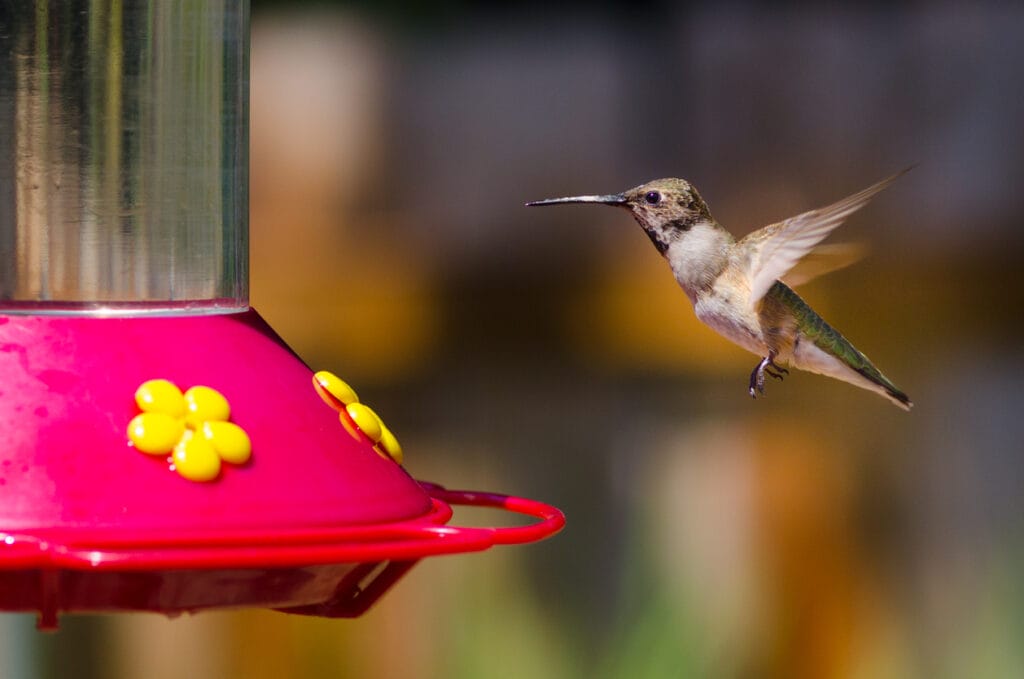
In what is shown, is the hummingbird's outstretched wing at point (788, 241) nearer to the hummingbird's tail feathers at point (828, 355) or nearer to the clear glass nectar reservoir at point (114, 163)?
the hummingbird's tail feathers at point (828, 355)

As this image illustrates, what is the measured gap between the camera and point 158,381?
96.4 inches

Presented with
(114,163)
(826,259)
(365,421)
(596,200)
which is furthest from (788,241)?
(114,163)

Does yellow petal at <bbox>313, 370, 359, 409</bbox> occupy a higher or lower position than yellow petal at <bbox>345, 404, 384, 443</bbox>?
higher

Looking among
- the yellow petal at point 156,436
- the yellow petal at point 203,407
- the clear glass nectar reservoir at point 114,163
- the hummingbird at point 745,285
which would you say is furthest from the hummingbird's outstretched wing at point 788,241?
the yellow petal at point 156,436

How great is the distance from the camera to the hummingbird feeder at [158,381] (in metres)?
2.25

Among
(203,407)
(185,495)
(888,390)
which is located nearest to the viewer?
(185,495)

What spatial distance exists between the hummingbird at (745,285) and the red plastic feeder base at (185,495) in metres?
0.88

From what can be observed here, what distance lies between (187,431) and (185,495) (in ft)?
0.29

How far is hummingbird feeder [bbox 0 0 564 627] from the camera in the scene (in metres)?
2.25

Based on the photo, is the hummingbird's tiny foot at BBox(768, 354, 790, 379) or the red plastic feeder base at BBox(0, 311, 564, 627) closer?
the red plastic feeder base at BBox(0, 311, 564, 627)

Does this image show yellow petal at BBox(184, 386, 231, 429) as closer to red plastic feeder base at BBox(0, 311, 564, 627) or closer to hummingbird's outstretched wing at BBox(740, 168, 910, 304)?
red plastic feeder base at BBox(0, 311, 564, 627)

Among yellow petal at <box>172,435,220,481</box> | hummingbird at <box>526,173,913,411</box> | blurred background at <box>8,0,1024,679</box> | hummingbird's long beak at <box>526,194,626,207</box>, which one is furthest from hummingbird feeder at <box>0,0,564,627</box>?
blurred background at <box>8,0,1024,679</box>

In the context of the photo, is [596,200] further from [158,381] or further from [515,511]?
[158,381]

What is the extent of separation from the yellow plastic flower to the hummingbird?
3.62 ft
